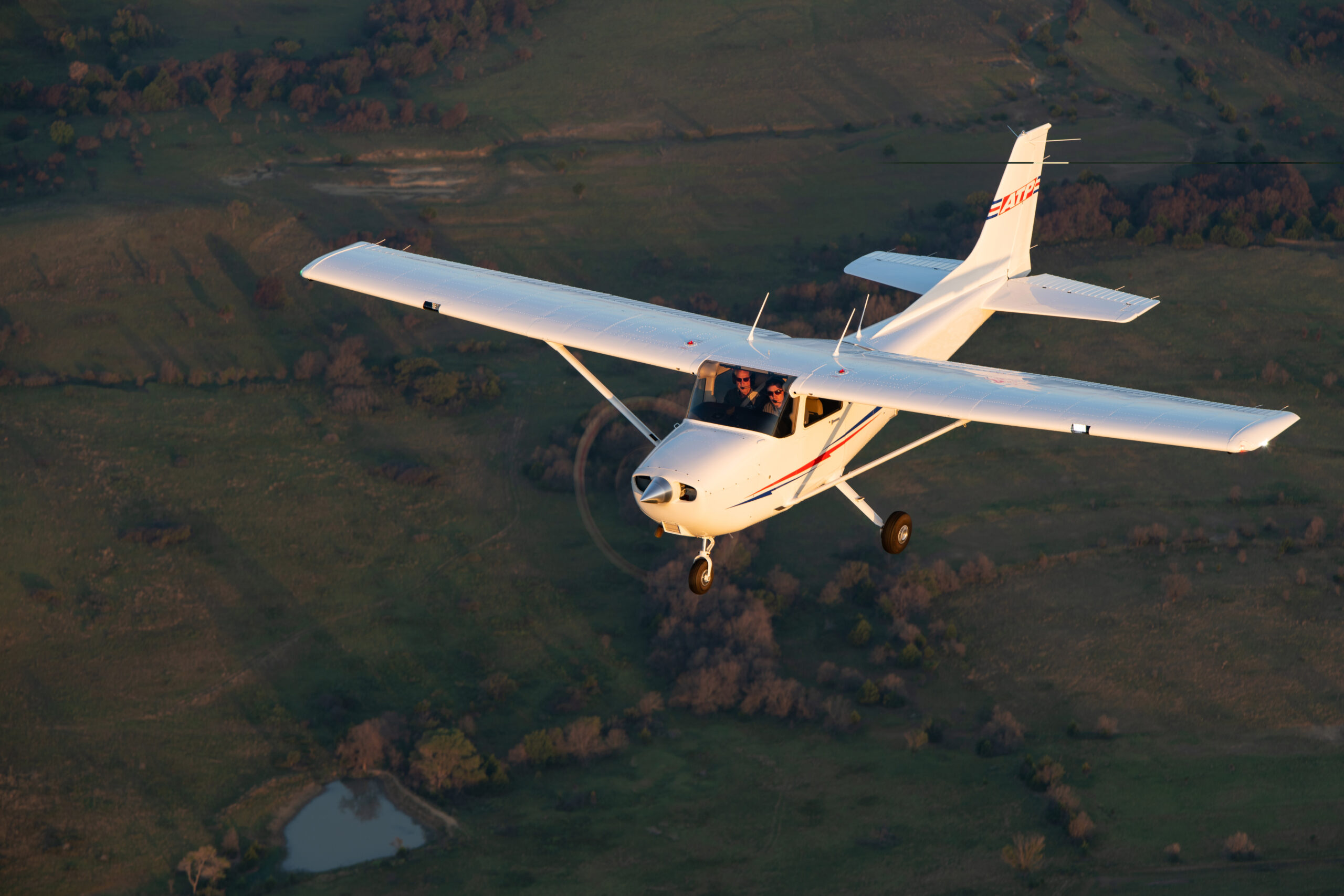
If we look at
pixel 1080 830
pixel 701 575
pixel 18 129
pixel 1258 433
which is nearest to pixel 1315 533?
pixel 1080 830

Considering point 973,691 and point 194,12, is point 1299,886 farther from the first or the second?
point 194,12

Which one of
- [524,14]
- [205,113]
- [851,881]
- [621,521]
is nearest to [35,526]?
[621,521]

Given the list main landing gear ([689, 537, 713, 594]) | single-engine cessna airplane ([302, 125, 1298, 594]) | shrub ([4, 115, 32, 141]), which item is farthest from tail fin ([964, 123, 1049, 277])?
shrub ([4, 115, 32, 141])

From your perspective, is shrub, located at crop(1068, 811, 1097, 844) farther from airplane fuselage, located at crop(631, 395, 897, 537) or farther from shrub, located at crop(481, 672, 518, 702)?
airplane fuselage, located at crop(631, 395, 897, 537)

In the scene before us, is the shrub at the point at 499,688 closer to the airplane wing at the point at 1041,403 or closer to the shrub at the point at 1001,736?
the shrub at the point at 1001,736

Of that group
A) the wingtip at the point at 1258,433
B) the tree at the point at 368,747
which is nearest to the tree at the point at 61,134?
the tree at the point at 368,747
